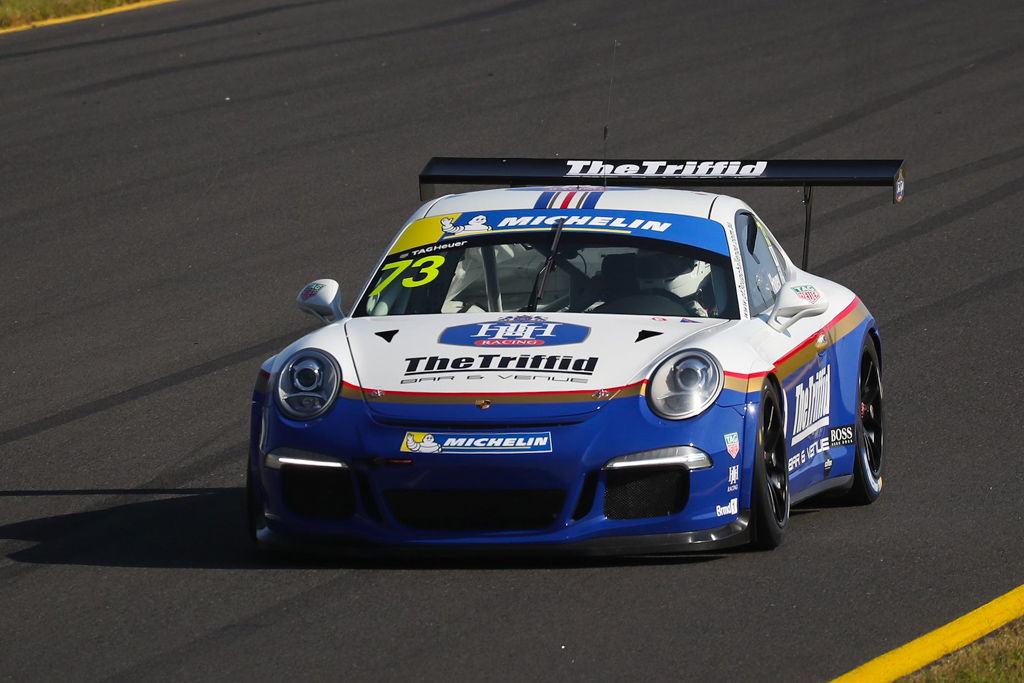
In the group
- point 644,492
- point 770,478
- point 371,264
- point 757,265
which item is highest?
point 757,265

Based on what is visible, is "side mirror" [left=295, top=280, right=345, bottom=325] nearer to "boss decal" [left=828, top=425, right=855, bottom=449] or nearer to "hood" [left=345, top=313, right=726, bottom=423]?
"hood" [left=345, top=313, right=726, bottom=423]

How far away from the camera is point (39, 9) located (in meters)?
20.4

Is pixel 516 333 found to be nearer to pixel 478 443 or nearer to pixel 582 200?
pixel 478 443

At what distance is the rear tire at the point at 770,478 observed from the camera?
256 inches

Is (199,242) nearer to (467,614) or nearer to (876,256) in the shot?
A: (876,256)

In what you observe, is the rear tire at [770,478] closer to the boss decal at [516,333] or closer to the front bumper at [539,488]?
the front bumper at [539,488]

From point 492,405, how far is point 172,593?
125cm

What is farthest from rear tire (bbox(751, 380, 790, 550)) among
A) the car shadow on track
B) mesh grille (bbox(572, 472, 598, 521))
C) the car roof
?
the car roof

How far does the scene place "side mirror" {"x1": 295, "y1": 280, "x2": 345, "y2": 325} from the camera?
7414 millimetres

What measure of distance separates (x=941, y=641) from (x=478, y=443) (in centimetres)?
165

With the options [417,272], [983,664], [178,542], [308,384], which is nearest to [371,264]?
[417,272]

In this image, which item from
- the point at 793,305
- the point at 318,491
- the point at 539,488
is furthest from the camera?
the point at 793,305

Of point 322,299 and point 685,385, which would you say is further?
point 322,299

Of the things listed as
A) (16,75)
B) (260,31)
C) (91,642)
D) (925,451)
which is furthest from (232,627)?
(260,31)
